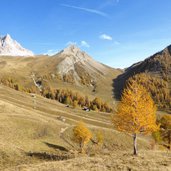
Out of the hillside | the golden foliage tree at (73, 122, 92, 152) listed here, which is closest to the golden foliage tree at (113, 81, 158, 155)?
the hillside

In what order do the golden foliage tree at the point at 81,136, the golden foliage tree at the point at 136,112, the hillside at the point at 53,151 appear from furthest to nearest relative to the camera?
the golden foliage tree at the point at 81,136 < the golden foliage tree at the point at 136,112 < the hillside at the point at 53,151

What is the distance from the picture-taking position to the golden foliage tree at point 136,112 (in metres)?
41.0

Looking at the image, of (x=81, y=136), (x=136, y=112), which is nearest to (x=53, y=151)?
(x=136, y=112)

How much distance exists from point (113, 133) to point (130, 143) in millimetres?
9652

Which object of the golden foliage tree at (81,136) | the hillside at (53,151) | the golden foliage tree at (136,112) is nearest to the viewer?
the hillside at (53,151)

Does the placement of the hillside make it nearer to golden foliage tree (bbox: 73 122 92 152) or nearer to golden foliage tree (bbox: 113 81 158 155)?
golden foliage tree (bbox: 113 81 158 155)

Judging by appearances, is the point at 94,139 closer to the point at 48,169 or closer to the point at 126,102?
the point at 126,102

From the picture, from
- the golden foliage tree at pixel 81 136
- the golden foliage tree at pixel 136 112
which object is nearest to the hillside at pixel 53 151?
the golden foliage tree at pixel 136 112

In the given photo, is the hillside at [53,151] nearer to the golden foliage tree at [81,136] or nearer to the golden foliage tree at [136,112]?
the golden foliage tree at [136,112]

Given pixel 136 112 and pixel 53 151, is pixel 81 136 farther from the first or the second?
pixel 136 112

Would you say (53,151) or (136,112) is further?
(53,151)

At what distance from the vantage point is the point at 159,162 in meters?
31.8

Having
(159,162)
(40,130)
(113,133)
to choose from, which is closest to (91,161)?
(159,162)

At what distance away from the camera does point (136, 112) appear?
4100 centimetres
